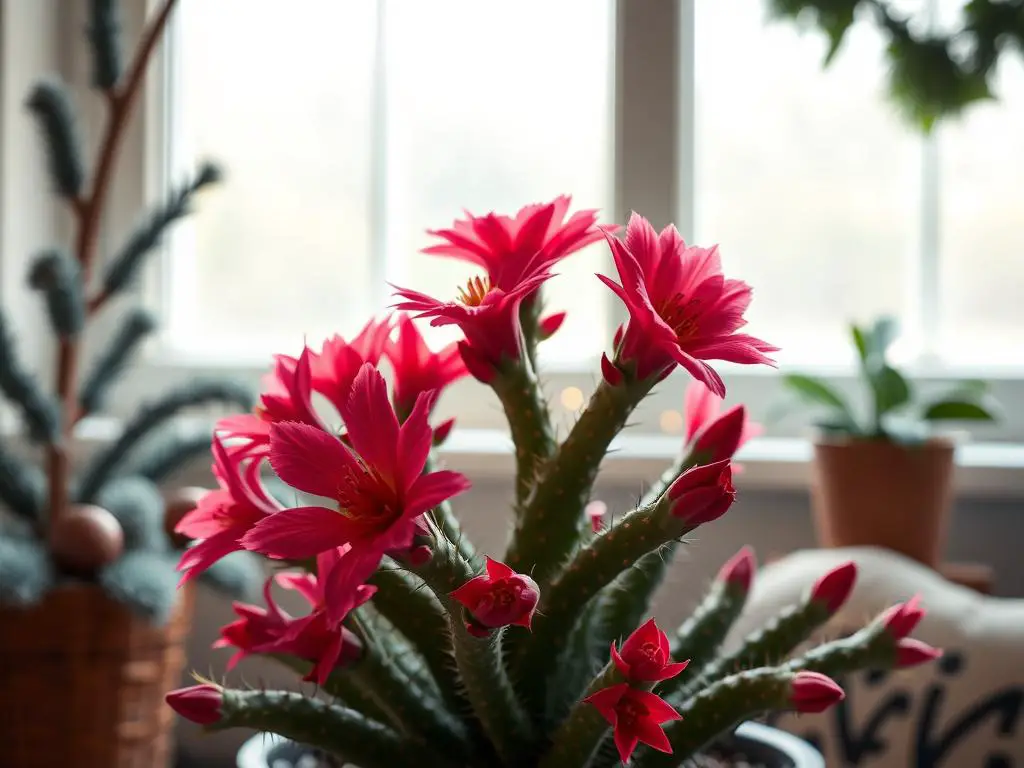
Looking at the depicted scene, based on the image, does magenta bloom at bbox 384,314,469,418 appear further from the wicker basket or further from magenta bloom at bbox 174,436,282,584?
the wicker basket

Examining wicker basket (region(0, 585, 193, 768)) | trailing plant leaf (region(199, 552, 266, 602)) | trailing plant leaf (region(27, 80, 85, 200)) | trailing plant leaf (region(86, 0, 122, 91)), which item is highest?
trailing plant leaf (region(86, 0, 122, 91))

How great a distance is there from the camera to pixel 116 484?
1162 mm

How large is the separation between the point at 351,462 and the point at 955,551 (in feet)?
3.59

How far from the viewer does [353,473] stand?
32cm

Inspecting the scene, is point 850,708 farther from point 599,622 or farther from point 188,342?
point 188,342

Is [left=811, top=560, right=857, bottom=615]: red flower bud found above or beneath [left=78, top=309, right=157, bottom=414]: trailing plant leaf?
beneath

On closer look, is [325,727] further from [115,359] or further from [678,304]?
[115,359]

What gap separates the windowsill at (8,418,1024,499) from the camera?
1196mm

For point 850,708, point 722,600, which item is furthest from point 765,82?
point 722,600

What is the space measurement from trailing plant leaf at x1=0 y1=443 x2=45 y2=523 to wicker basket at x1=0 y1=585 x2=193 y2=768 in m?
0.12

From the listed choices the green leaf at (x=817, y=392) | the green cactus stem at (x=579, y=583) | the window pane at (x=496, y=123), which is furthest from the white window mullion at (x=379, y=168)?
the green cactus stem at (x=579, y=583)

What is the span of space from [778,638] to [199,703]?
248mm

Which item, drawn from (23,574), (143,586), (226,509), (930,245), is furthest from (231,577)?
(930,245)

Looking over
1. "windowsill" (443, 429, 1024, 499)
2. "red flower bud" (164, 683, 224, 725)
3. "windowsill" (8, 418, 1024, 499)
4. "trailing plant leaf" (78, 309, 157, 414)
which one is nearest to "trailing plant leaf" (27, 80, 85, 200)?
"trailing plant leaf" (78, 309, 157, 414)
